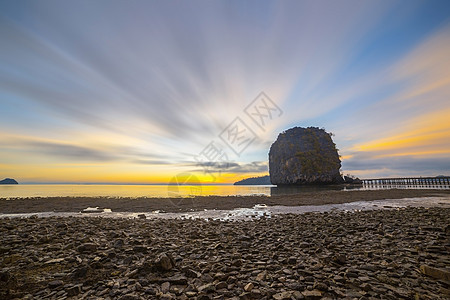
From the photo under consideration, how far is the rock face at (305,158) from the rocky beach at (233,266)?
95.4 meters

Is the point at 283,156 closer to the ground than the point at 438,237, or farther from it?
farther from it

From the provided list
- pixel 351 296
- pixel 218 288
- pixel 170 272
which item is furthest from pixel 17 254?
pixel 351 296

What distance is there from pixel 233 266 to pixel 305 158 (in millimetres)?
102945

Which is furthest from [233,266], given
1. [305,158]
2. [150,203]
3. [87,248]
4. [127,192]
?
[305,158]

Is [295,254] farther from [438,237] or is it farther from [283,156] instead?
[283,156]

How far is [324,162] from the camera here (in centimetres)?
9838

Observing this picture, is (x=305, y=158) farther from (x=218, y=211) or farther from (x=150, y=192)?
(x=218, y=211)

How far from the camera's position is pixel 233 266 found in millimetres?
4910

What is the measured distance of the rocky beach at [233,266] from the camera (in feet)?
12.2

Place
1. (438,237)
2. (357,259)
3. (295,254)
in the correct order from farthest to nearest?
(438,237)
(295,254)
(357,259)

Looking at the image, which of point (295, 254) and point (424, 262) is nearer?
point (424, 262)

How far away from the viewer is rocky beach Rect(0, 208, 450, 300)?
3732 millimetres

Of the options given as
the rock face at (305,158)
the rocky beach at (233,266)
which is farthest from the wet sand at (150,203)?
the rock face at (305,158)

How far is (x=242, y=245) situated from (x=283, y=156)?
4264 inches
